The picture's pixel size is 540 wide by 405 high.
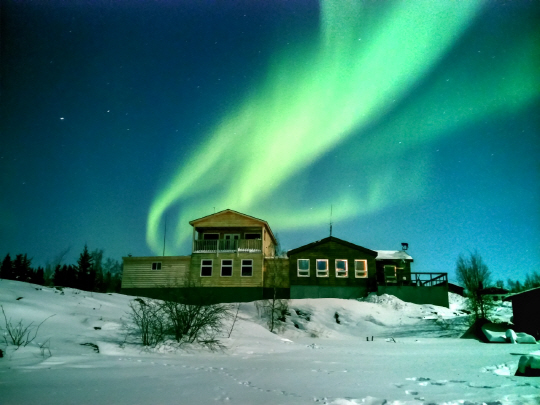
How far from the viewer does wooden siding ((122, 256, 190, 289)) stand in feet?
107

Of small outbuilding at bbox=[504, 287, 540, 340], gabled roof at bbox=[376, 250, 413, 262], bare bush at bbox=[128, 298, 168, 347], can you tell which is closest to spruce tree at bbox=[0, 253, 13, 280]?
bare bush at bbox=[128, 298, 168, 347]

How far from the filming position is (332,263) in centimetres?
3322

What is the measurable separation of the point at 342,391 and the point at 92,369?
4669 millimetres

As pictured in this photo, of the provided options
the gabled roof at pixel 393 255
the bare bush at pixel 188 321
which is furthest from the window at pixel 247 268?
the bare bush at pixel 188 321

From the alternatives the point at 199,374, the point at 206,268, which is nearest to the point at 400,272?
the point at 206,268

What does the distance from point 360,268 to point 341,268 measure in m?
1.59

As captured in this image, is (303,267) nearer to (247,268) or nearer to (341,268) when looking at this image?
(341,268)

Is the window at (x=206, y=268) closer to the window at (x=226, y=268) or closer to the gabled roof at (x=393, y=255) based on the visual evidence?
the window at (x=226, y=268)

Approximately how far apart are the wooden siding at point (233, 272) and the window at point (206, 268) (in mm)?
250

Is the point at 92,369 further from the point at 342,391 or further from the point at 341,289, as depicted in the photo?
the point at 341,289

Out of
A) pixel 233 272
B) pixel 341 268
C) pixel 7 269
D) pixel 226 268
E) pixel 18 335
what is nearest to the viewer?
pixel 18 335

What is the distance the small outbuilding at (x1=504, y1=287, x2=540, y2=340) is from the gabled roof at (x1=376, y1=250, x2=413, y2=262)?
10841 millimetres

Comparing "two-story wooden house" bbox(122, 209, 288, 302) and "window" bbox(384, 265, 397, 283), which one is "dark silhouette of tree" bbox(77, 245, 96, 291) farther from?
"window" bbox(384, 265, 397, 283)

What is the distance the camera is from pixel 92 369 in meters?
7.31
